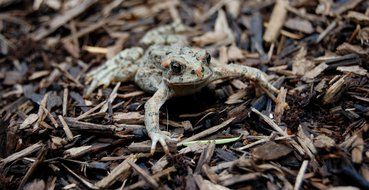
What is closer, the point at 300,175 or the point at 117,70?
the point at 300,175

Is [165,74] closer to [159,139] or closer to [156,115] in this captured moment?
[156,115]

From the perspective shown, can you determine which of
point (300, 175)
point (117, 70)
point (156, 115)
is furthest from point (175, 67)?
Result: point (300, 175)

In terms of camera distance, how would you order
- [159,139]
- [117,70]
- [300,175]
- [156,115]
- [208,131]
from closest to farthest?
[300,175], [159,139], [208,131], [156,115], [117,70]

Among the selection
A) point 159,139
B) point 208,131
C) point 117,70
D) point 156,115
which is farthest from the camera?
point 117,70

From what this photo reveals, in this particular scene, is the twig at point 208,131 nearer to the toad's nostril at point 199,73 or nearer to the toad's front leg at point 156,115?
the toad's front leg at point 156,115

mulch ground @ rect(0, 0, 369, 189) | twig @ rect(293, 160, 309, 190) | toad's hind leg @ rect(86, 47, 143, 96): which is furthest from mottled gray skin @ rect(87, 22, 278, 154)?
twig @ rect(293, 160, 309, 190)

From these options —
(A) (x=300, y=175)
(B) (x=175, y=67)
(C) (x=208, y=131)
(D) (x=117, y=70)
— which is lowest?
(A) (x=300, y=175)
